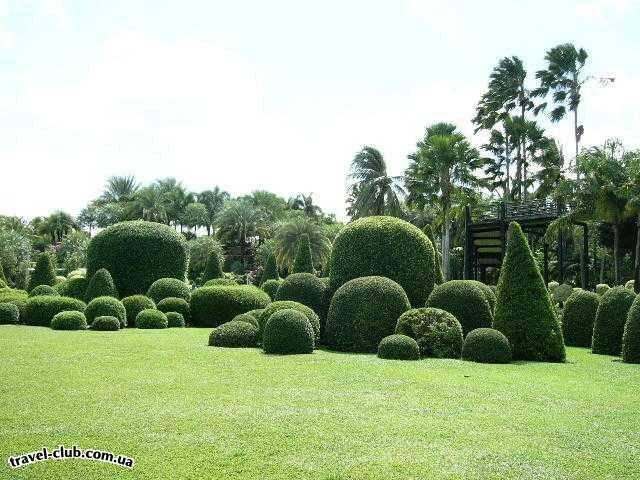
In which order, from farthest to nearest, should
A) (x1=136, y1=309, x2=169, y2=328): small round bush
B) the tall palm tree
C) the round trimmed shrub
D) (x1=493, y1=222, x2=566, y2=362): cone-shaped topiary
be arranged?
the tall palm tree, the round trimmed shrub, (x1=136, y1=309, x2=169, y2=328): small round bush, (x1=493, y1=222, x2=566, y2=362): cone-shaped topiary

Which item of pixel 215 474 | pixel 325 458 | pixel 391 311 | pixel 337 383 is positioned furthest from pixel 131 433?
pixel 391 311

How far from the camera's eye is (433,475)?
542cm

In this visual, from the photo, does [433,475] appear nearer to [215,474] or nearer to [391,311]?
[215,474]

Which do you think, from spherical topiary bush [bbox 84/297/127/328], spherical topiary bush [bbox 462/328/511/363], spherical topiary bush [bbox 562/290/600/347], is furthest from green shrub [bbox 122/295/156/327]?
spherical topiary bush [bbox 562/290/600/347]

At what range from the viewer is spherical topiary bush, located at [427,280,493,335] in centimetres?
1623

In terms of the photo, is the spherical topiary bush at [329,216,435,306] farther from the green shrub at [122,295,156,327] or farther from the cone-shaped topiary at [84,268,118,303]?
the cone-shaped topiary at [84,268,118,303]

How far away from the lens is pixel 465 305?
16.3 metres

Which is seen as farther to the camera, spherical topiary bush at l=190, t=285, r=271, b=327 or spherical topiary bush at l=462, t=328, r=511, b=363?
spherical topiary bush at l=190, t=285, r=271, b=327

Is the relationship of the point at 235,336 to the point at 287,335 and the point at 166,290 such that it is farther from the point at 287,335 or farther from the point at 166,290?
the point at 166,290

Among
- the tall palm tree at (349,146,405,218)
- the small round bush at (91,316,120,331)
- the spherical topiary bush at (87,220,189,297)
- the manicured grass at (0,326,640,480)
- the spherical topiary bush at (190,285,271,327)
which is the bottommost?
the small round bush at (91,316,120,331)

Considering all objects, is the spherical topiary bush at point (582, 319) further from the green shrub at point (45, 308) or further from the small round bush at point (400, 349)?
the green shrub at point (45, 308)

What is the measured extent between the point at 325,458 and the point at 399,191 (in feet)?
108

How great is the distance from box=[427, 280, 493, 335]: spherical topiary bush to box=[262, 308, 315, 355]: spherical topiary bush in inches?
170

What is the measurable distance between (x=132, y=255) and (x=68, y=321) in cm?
716
